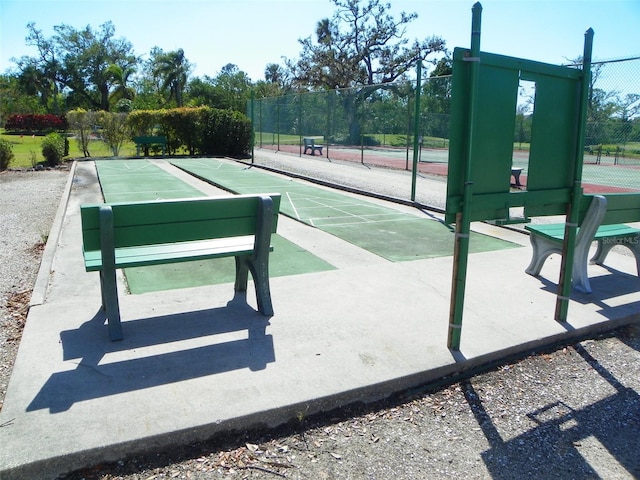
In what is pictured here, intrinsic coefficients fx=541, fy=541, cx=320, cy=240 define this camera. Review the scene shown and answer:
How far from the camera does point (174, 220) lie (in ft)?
13.3

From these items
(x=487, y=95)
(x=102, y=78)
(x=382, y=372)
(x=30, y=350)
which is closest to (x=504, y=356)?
(x=382, y=372)

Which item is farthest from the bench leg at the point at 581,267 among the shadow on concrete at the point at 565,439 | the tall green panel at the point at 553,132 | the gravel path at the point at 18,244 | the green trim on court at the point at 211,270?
the gravel path at the point at 18,244

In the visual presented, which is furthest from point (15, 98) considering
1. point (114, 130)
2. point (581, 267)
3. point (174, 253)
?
point (581, 267)

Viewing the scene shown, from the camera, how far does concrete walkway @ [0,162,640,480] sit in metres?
2.91

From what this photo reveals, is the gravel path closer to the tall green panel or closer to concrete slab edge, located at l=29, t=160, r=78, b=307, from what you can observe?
concrete slab edge, located at l=29, t=160, r=78, b=307

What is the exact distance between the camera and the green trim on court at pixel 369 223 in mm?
7160

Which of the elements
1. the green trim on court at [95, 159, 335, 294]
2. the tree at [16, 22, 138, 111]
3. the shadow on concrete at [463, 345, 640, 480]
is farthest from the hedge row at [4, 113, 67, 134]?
the shadow on concrete at [463, 345, 640, 480]

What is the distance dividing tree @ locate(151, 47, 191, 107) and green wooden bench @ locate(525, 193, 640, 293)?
209 feet

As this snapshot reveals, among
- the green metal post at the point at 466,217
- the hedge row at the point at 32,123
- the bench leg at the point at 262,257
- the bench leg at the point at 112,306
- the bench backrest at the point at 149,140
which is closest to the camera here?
the green metal post at the point at 466,217

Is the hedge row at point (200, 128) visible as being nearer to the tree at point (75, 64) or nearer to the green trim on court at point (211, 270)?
the green trim on court at point (211, 270)

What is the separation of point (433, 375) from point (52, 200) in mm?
11422

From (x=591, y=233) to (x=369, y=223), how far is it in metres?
4.19

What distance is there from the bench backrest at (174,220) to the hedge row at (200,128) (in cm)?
2330

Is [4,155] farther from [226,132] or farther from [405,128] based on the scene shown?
[405,128]
